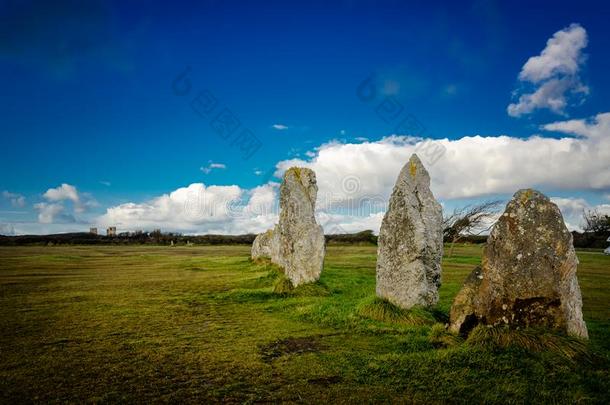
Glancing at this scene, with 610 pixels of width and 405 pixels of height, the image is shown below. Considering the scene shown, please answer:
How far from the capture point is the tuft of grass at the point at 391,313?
1048cm

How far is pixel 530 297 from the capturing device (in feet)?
26.6

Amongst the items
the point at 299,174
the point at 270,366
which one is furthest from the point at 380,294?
the point at 299,174

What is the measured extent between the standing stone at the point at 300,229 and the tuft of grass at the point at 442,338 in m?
7.69

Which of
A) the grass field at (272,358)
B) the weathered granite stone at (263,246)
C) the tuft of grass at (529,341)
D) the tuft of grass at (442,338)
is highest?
the weathered granite stone at (263,246)

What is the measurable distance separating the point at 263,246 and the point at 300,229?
1393cm

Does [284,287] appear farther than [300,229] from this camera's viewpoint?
No

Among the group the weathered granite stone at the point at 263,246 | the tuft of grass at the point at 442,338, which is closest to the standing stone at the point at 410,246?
the tuft of grass at the point at 442,338

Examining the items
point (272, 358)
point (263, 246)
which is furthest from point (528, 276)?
point (263, 246)

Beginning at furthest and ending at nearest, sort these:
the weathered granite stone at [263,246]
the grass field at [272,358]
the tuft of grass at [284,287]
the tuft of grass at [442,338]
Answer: the weathered granite stone at [263,246] < the tuft of grass at [284,287] < the tuft of grass at [442,338] < the grass field at [272,358]

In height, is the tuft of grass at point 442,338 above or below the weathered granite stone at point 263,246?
below

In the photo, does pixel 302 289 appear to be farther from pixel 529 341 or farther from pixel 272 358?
pixel 529 341

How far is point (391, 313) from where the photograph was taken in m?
10.9

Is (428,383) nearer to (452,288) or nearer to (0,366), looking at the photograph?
(0,366)

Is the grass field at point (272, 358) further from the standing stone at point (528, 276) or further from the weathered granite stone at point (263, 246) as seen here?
the weathered granite stone at point (263, 246)
